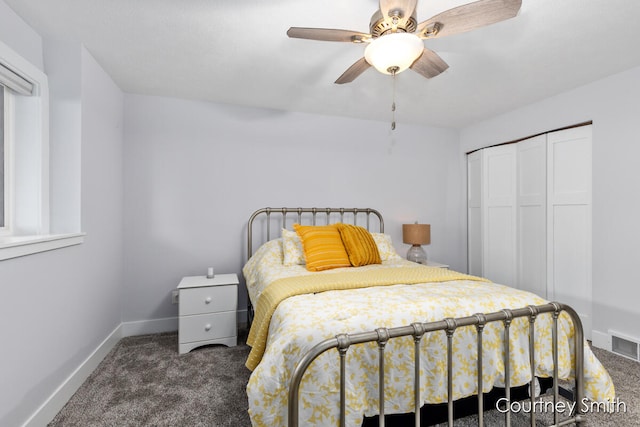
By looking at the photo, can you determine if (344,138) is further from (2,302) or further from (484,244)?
(2,302)

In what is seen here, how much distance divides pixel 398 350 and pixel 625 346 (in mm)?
2399

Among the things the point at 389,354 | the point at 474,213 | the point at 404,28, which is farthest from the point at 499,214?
the point at 389,354

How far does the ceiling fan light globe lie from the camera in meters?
1.49

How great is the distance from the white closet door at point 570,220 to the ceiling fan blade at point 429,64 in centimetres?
187

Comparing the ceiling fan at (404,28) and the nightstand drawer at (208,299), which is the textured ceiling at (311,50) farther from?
the nightstand drawer at (208,299)

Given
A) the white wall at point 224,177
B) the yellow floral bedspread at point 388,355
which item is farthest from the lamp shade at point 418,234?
the yellow floral bedspread at point 388,355

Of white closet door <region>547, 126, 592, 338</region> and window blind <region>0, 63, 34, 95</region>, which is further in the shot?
white closet door <region>547, 126, 592, 338</region>

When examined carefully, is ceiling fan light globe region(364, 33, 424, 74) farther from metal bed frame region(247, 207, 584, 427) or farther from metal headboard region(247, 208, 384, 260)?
metal headboard region(247, 208, 384, 260)

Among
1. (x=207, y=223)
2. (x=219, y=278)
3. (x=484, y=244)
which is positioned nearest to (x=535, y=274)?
(x=484, y=244)

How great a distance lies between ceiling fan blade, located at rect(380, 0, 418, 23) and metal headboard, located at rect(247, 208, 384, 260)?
7.01 ft

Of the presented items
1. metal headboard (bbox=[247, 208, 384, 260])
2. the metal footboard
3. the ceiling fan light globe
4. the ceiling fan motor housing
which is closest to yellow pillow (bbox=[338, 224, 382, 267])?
metal headboard (bbox=[247, 208, 384, 260])

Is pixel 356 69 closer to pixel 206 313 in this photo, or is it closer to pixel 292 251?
pixel 292 251

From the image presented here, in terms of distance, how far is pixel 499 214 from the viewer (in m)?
3.56

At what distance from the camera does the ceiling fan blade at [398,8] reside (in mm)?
1354
